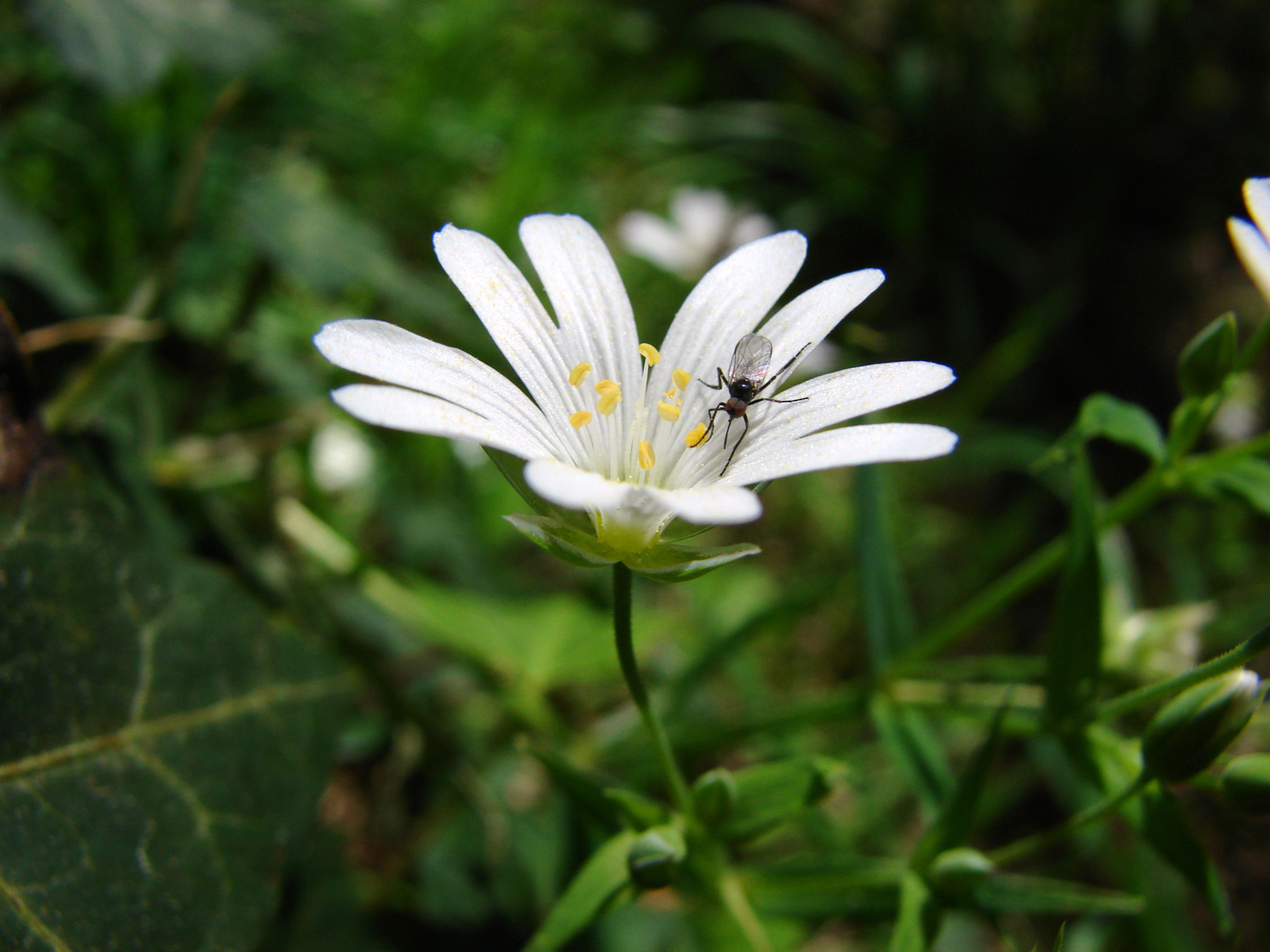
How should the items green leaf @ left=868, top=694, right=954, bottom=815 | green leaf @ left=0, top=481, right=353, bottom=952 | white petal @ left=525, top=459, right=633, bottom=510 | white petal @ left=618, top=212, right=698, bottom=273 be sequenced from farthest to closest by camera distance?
white petal @ left=618, top=212, right=698, bottom=273 < green leaf @ left=868, top=694, right=954, bottom=815 < green leaf @ left=0, top=481, right=353, bottom=952 < white petal @ left=525, top=459, right=633, bottom=510

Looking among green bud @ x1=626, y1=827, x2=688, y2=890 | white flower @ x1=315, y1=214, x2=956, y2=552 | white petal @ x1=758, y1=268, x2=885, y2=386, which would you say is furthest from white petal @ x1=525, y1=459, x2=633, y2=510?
green bud @ x1=626, y1=827, x2=688, y2=890

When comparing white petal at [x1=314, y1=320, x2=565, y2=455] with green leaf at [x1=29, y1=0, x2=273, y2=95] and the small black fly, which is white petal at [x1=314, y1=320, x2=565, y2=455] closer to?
the small black fly

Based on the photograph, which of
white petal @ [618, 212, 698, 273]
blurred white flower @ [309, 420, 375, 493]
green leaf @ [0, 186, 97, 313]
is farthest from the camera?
white petal @ [618, 212, 698, 273]

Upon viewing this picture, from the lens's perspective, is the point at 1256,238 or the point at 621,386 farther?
the point at 621,386

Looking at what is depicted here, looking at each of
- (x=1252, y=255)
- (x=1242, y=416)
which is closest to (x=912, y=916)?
(x=1252, y=255)

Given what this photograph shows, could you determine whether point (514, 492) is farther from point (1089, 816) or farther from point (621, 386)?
point (1089, 816)

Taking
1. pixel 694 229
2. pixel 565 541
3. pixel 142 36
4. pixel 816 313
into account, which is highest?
pixel 694 229

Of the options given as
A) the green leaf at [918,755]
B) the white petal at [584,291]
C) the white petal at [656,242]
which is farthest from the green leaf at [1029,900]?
the white petal at [656,242]

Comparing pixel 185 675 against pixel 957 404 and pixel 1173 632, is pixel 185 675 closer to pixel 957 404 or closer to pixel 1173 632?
pixel 1173 632

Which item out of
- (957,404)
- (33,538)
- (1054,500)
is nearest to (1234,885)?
(1054,500)
